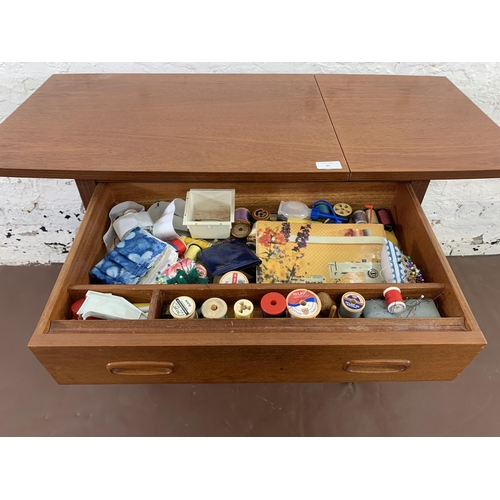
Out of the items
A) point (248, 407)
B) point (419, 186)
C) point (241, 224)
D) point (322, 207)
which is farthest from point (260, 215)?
point (248, 407)

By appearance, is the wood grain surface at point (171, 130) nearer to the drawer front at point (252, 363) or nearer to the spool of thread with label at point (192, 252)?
the spool of thread with label at point (192, 252)

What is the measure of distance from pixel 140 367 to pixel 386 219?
2.26 ft

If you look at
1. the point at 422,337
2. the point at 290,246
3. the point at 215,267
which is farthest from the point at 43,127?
the point at 422,337

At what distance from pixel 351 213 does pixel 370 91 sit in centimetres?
31

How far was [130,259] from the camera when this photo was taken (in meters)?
0.86

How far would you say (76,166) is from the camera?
2.34ft

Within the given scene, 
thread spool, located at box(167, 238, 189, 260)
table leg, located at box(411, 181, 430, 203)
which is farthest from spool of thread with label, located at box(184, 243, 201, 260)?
table leg, located at box(411, 181, 430, 203)

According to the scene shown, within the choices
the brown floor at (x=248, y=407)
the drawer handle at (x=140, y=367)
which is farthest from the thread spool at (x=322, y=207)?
the brown floor at (x=248, y=407)

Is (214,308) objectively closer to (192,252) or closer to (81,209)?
(192,252)

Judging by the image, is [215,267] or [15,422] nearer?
[215,267]

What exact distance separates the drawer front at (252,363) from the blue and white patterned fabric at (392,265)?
21 cm

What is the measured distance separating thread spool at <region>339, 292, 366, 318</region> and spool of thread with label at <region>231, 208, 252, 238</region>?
325mm

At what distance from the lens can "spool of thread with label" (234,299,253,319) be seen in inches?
27.6

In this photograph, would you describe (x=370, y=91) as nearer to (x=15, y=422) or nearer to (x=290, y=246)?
(x=290, y=246)
